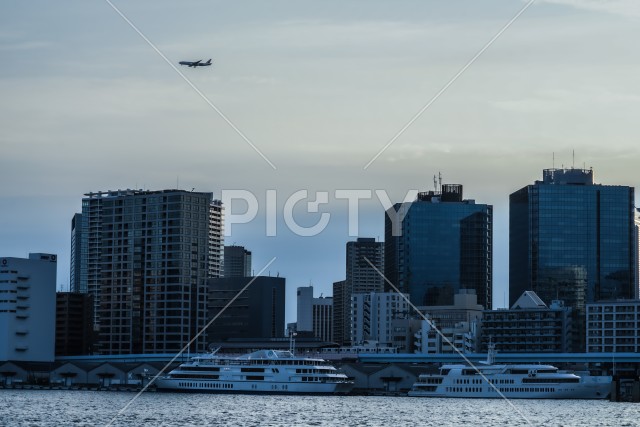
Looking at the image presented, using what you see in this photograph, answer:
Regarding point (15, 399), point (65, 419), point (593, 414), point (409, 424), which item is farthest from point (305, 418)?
point (15, 399)

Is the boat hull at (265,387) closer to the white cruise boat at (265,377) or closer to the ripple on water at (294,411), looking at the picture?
the white cruise boat at (265,377)

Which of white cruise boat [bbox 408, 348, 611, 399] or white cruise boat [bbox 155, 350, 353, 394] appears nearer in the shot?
white cruise boat [bbox 408, 348, 611, 399]

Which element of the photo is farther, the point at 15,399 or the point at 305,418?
the point at 15,399

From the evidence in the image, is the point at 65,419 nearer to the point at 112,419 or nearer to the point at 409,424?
the point at 112,419

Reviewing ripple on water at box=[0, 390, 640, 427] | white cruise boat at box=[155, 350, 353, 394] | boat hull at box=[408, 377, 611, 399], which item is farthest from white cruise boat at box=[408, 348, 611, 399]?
white cruise boat at box=[155, 350, 353, 394]

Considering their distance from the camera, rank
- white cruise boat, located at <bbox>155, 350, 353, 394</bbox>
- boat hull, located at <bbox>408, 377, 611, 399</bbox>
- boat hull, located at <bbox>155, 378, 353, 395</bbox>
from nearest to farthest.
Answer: boat hull, located at <bbox>408, 377, 611, 399</bbox>, boat hull, located at <bbox>155, 378, 353, 395</bbox>, white cruise boat, located at <bbox>155, 350, 353, 394</bbox>

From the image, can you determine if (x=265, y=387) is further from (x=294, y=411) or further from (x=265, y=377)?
(x=294, y=411)

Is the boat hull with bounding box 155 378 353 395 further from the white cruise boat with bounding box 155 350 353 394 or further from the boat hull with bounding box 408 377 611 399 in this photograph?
the boat hull with bounding box 408 377 611 399

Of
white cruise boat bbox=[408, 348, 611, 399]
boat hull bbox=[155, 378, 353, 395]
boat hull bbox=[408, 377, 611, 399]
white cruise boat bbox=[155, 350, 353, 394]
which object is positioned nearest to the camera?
boat hull bbox=[408, 377, 611, 399]
